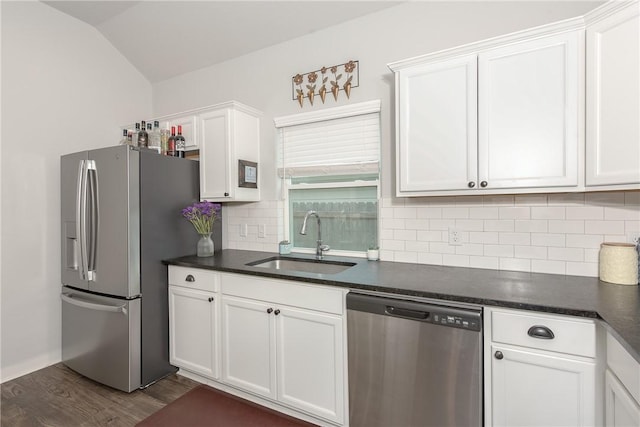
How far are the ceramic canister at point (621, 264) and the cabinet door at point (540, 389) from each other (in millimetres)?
633

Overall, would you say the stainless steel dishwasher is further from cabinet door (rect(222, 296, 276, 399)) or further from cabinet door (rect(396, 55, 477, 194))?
cabinet door (rect(396, 55, 477, 194))

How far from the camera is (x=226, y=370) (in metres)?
2.33

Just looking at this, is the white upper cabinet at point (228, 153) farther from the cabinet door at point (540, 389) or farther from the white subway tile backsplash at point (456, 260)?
the cabinet door at point (540, 389)

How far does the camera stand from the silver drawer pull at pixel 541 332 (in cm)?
139

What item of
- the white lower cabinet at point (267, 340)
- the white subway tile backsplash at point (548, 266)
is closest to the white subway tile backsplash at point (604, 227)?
the white subway tile backsplash at point (548, 266)

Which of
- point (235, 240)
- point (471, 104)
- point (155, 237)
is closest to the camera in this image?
point (471, 104)

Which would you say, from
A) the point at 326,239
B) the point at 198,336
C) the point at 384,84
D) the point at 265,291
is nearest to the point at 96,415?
the point at 198,336

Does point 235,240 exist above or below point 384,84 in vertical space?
below

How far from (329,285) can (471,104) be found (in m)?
1.27

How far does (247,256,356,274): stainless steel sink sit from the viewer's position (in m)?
2.49

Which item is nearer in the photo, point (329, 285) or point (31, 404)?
point (329, 285)

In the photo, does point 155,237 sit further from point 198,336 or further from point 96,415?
point 96,415

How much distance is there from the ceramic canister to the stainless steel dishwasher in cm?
82

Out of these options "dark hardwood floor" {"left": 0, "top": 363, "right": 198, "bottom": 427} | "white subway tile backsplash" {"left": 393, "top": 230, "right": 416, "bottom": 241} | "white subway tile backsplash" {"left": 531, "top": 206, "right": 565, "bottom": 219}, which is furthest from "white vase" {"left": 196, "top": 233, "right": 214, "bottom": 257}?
"white subway tile backsplash" {"left": 531, "top": 206, "right": 565, "bottom": 219}
